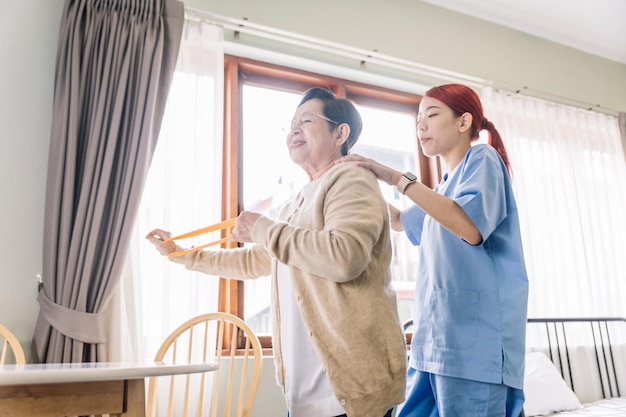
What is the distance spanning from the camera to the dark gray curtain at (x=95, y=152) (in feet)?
6.01

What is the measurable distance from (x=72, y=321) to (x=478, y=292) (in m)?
1.44

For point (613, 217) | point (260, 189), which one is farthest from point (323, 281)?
point (613, 217)

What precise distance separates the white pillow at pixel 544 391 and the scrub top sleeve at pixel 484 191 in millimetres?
1632

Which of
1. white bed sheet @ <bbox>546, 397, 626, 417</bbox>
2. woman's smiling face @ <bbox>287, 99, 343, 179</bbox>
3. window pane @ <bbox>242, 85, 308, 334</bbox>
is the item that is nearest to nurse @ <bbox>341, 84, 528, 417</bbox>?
woman's smiling face @ <bbox>287, 99, 343, 179</bbox>

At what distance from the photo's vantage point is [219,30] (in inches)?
99.7

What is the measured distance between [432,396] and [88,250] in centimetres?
136

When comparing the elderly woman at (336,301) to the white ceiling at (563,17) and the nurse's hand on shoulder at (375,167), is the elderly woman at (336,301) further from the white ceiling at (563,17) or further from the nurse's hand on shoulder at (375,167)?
the white ceiling at (563,17)

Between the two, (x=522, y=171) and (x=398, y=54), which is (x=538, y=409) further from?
(x=398, y=54)

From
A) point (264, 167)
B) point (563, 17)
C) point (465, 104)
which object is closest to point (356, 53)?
point (264, 167)

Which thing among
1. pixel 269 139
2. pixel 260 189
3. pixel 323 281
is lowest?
pixel 323 281

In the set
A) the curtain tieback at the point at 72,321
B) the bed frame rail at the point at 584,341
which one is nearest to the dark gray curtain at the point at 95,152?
the curtain tieback at the point at 72,321

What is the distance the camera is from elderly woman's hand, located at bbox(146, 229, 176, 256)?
1.55 meters

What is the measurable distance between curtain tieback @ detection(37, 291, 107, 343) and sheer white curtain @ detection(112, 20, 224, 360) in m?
0.13

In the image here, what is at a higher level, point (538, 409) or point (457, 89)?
point (457, 89)
